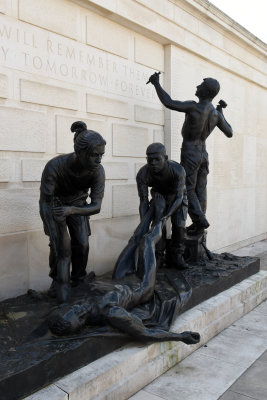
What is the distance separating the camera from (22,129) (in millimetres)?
4445

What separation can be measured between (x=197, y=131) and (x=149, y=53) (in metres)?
1.83

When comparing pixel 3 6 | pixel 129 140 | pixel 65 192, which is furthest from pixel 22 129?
pixel 129 140

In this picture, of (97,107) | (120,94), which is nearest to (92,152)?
(97,107)

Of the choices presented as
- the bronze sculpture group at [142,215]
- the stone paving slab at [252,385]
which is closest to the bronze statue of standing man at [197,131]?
the bronze sculpture group at [142,215]

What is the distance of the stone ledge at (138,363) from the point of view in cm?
271

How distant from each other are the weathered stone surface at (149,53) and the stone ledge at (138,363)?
378cm

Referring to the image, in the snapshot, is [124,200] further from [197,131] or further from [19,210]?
[19,210]

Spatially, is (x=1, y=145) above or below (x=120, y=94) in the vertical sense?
below

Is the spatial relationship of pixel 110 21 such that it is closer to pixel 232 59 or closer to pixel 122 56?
pixel 122 56

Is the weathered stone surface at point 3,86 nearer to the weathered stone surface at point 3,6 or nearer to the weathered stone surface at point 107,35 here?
the weathered stone surface at point 3,6

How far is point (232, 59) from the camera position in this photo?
8.09 metres

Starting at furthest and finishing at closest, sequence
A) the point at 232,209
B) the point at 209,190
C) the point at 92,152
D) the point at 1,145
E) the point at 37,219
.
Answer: the point at 232,209, the point at 209,190, the point at 37,219, the point at 1,145, the point at 92,152

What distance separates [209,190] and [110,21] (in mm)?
3684

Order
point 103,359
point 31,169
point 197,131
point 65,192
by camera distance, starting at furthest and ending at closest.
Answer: point 197,131 < point 31,169 < point 65,192 < point 103,359
